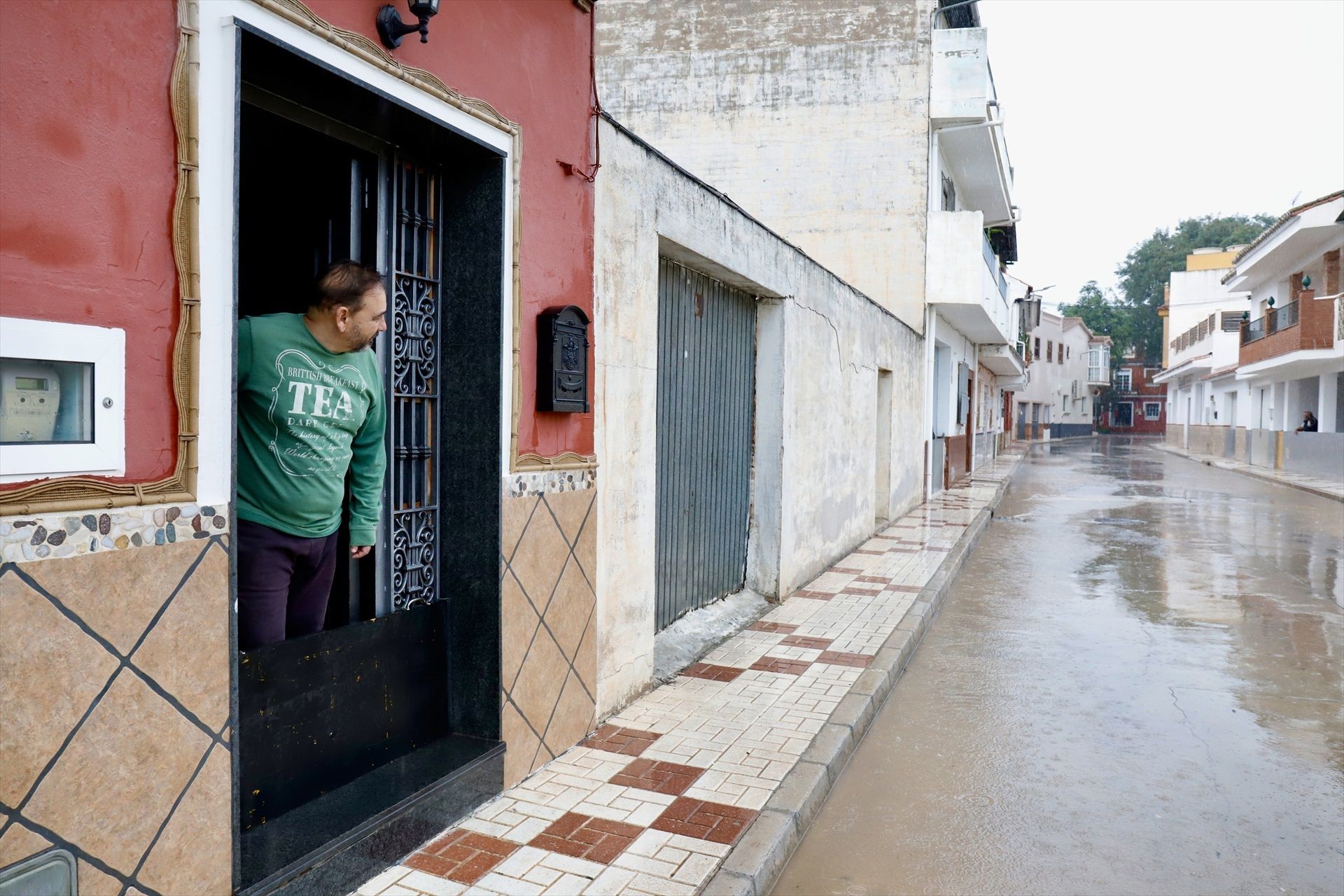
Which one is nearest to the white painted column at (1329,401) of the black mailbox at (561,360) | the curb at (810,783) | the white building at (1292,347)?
the white building at (1292,347)

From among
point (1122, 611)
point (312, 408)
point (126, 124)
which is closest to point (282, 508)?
point (312, 408)

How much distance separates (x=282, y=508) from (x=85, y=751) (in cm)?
102

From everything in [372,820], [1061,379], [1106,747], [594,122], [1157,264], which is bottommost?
[1106,747]

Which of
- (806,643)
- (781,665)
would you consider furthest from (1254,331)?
(781,665)

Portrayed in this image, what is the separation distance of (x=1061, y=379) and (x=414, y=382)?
65962mm

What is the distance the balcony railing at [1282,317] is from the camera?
86.9 ft

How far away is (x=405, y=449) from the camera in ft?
12.5

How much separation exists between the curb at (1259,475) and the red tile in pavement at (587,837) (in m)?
20.8

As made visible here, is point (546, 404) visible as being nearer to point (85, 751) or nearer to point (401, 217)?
point (401, 217)

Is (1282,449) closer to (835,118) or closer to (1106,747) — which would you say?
(835,118)

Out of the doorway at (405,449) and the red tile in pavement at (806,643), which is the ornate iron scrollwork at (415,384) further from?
the red tile in pavement at (806,643)

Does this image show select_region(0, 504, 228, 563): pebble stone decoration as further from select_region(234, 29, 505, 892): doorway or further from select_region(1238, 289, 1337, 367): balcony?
select_region(1238, 289, 1337, 367): balcony

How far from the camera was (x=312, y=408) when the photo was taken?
306 cm

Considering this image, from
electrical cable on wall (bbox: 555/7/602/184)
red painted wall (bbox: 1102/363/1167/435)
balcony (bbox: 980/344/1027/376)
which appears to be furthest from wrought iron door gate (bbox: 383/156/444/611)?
red painted wall (bbox: 1102/363/1167/435)
